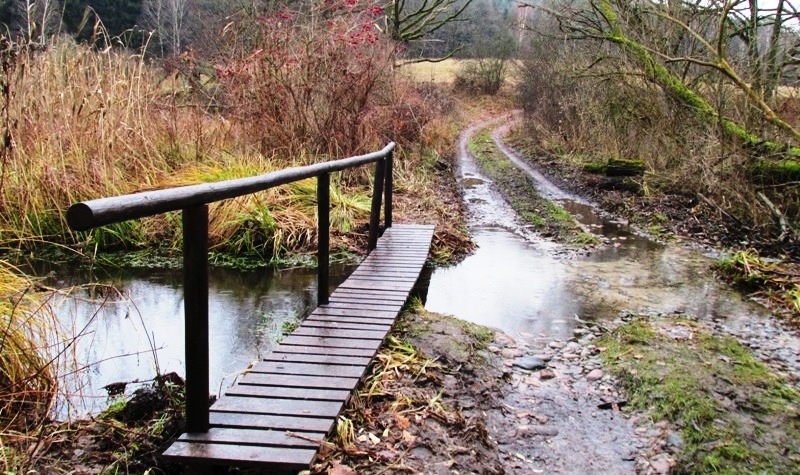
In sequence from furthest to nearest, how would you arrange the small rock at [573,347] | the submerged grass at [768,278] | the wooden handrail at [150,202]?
the submerged grass at [768,278] → the small rock at [573,347] → the wooden handrail at [150,202]

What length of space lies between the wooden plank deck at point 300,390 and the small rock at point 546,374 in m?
1.06

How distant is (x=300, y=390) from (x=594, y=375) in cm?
212

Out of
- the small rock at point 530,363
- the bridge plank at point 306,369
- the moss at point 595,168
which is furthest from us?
the moss at point 595,168

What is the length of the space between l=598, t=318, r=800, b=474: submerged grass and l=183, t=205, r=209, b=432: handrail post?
2.28 metres

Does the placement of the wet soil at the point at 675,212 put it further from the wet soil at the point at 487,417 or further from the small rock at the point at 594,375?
the wet soil at the point at 487,417

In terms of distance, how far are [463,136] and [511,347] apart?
2132cm

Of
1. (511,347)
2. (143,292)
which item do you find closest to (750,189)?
(511,347)

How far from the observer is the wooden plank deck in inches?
88.8

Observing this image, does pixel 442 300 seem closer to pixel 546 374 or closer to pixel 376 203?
pixel 376 203

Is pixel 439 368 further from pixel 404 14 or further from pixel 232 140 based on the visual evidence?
pixel 404 14

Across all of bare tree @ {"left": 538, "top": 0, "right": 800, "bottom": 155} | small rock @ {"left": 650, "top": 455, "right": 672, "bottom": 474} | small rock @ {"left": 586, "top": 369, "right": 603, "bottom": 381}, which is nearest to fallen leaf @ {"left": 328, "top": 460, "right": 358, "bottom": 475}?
small rock @ {"left": 650, "top": 455, "right": 672, "bottom": 474}

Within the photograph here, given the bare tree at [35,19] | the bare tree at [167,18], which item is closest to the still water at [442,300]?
the bare tree at [35,19]

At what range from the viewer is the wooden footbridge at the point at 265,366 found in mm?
2189

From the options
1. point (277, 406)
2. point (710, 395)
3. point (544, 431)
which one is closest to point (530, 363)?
point (544, 431)
